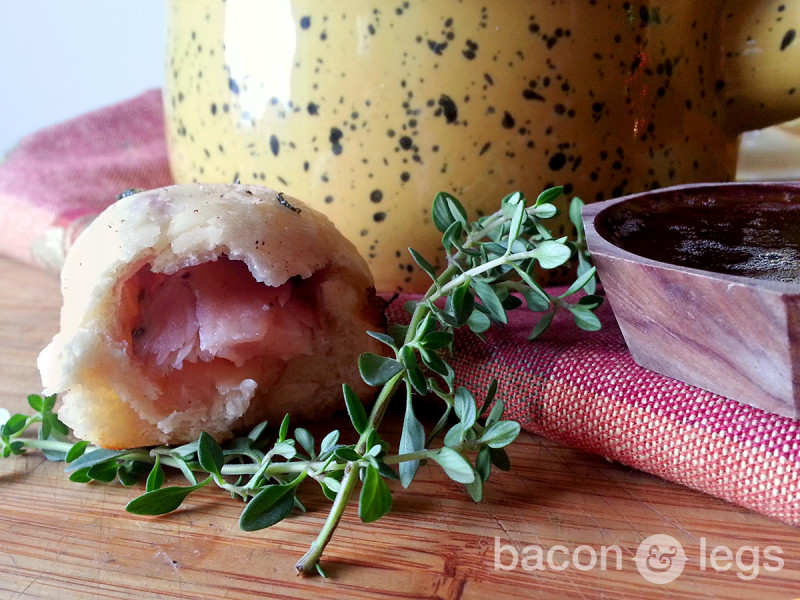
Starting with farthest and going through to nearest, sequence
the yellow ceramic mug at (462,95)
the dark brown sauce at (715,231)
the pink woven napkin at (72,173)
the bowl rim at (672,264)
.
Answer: the pink woven napkin at (72,173)
the yellow ceramic mug at (462,95)
the dark brown sauce at (715,231)
the bowl rim at (672,264)

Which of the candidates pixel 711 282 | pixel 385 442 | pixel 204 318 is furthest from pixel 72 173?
pixel 711 282

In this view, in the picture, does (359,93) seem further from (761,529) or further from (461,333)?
(761,529)

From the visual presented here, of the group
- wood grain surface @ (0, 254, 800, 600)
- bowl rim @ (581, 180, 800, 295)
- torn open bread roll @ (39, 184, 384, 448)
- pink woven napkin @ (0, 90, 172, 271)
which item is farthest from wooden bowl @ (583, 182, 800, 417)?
pink woven napkin @ (0, 90, 172, 271)

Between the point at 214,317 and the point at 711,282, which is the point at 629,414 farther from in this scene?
the point at 214,317

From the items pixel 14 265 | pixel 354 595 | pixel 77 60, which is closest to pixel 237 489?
pixel 354 595

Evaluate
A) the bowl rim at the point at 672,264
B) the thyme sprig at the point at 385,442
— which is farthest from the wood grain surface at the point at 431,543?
the bowl rim at the point at 672,264

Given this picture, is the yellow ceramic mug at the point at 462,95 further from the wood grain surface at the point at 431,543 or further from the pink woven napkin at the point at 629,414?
the wood grain surface at the point at 431,543
